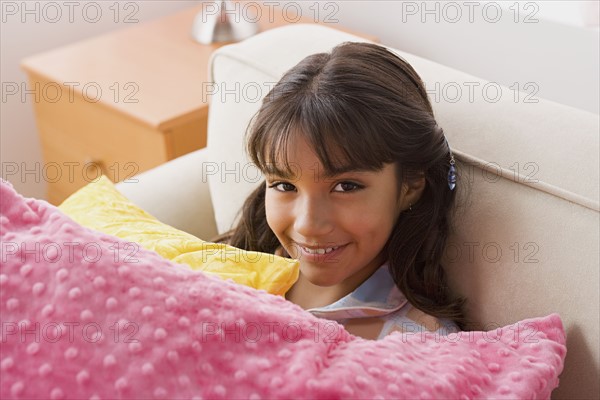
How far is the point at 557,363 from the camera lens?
2.76 feet

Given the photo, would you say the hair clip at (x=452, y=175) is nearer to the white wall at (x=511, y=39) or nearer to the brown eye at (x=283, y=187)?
the brown eye at (x=283, y=187)

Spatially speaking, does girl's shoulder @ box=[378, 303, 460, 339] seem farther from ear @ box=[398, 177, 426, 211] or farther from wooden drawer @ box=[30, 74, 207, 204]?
wooden drawer @ box=[30, 74, 207, 204]

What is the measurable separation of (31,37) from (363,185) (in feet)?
5.13

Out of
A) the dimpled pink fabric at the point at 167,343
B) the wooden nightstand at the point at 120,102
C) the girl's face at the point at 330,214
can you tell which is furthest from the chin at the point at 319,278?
the wooden nightstand at the point at 120,102

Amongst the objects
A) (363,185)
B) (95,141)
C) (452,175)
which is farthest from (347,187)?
(95,141)

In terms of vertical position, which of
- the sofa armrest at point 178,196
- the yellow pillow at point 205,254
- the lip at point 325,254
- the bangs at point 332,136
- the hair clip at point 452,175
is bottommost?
the sofa armrest at point 178,196

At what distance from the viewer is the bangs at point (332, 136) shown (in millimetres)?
976

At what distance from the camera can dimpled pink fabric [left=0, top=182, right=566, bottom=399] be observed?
0.71 meters

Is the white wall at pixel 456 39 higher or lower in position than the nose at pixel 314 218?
lower

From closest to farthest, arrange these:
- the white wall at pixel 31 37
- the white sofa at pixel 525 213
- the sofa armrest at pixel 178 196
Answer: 1. the white sofa at pixel 525 213
2. the sofa armrest at pixel 178 196
3. the white wall at pixel 31 37

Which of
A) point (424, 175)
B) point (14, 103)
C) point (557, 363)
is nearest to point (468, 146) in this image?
point (424, 175)

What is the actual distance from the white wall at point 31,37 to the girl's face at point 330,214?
144 cm

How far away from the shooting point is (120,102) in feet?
5.80

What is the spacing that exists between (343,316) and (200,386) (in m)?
0.38
